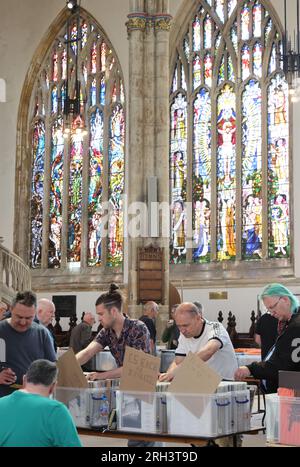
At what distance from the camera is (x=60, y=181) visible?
21.9 metres

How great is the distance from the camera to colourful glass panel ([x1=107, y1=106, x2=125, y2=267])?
2048 centimetres

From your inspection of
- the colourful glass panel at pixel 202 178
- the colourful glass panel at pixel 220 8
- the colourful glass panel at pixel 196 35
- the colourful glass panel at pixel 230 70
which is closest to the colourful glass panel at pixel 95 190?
the colourful glass panel at pixel 202 178

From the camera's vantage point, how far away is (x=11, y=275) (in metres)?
16.8

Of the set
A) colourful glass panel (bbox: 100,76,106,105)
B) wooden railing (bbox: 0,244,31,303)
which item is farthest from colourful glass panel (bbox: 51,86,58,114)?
wooden railing (bbox: 0,244,31,303)

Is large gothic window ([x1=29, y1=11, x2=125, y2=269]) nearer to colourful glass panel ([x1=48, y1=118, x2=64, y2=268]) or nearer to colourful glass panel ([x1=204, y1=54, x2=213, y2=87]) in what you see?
colourful glass panel ([x1=48, y1=118, x2=64, y2=268])

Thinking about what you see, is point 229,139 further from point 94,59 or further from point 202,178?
point 94,59

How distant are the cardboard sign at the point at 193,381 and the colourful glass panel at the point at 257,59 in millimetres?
15033

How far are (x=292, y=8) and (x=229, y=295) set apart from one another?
6030mm

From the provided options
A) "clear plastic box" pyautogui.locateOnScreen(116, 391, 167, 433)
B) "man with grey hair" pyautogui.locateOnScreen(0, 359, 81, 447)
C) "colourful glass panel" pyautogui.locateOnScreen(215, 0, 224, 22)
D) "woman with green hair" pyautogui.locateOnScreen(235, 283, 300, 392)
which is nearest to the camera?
"man with grey hair" pyautogui.locateOnScreen(0, 359, 81, 447)

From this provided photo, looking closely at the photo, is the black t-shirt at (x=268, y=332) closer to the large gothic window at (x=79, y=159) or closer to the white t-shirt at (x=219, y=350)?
the white t-shirt at (x=219, y=350)

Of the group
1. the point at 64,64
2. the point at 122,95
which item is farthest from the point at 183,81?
the point at 64,64

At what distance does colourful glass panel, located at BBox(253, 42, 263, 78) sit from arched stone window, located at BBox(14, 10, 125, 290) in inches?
136

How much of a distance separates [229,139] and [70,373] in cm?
1431
